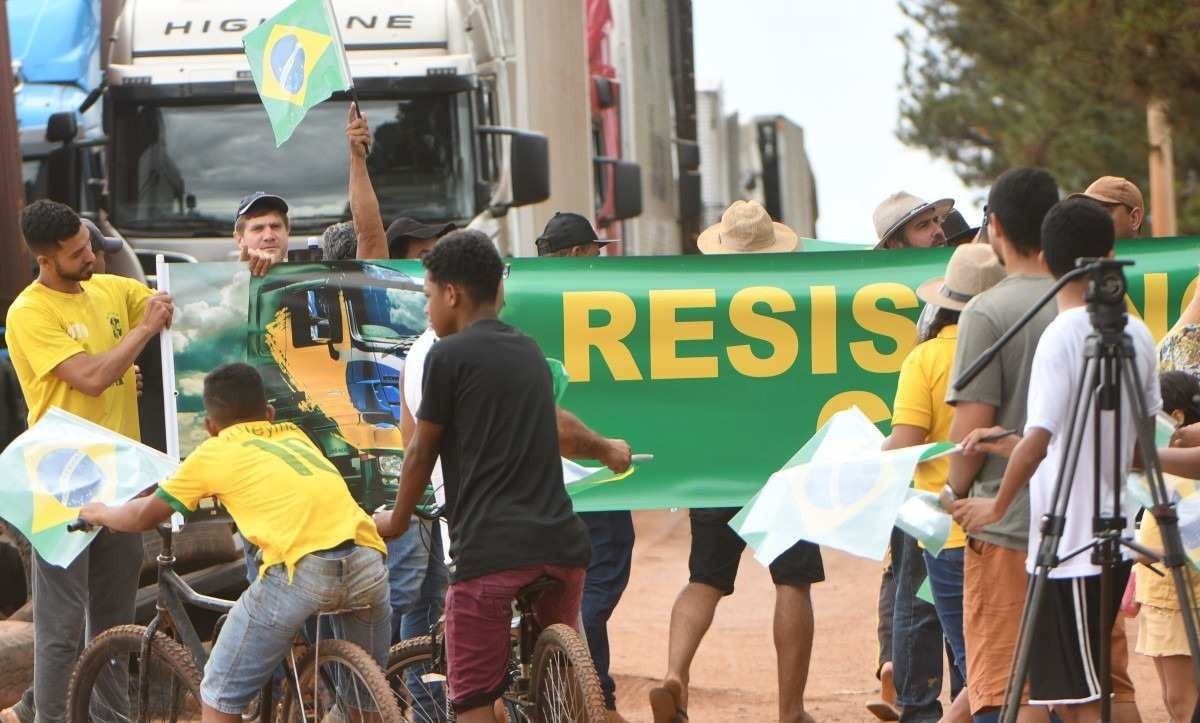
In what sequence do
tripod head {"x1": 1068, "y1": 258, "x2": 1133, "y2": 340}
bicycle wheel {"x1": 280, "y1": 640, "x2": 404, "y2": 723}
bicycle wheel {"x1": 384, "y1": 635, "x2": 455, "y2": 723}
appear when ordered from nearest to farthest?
tripod head {"x1": 1068, "y1": 258, "x2": 1133, "y2": 340} < bicycle wheel {"x1": 280, "y1": 640, "x2": 404, "y2": 723} < bicycle wheel {"x1": 384, "y1": 635, "x2": 455, "y2": 723}

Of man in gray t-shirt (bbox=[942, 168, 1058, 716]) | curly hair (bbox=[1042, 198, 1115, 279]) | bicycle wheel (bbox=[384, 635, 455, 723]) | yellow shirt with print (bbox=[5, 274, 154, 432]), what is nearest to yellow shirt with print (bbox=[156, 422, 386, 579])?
bicycle wheel (bbox=[384, 635, 455, 723])

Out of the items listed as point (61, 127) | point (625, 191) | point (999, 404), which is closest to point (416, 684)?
point (999, 404)

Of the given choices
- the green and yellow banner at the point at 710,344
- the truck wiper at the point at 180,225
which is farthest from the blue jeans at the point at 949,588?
the truck wiper at the point at 180,225

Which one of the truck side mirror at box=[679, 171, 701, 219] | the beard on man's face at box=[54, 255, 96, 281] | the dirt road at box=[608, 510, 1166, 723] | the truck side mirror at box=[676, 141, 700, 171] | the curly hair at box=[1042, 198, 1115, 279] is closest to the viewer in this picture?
the curly hair at box=[1042, 198, 1115, 279]

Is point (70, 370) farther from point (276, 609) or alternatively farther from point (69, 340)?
point (276, 609)

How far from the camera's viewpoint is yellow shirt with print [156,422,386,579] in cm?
613

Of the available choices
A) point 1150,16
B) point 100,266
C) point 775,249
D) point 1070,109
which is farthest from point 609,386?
point 1070,109

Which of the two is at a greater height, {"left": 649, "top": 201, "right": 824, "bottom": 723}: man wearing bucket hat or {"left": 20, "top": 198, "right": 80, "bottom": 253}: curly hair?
{"left": 20, "top": 198, "right": 80, "bottom": 253}: curly hair

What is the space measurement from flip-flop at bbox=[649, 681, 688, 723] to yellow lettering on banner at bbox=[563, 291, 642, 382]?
126 cm

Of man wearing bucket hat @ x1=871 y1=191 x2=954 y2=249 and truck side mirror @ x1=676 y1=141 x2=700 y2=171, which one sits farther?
truck side mirror @ x1=676 y1=141 x2=700 y2=171

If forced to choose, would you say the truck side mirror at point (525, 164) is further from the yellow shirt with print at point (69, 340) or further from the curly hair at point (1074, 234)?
the curly hair at point (1074, 234)

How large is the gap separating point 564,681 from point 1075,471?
5.29 ft

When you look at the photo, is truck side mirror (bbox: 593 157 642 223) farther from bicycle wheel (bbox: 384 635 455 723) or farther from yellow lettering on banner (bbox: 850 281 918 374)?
bicycle wheel (bbox: 384 635 455 723)

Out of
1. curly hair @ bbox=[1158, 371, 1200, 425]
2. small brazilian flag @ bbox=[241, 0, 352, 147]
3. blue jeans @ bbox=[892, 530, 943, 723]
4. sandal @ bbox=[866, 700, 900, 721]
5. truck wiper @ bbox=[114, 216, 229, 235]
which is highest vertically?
small brazilian flag @ bbox=[241, 0, 352, 147]
